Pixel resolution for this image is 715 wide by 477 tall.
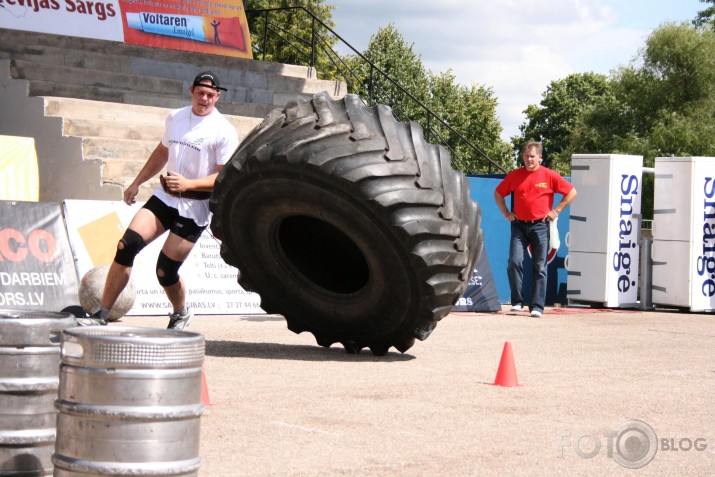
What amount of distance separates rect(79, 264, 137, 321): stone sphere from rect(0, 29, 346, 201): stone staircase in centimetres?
444

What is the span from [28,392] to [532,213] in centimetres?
992

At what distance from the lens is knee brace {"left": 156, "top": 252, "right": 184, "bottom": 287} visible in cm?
857

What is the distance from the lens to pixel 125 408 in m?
3.75

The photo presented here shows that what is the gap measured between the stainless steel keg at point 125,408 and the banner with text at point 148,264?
733 cm

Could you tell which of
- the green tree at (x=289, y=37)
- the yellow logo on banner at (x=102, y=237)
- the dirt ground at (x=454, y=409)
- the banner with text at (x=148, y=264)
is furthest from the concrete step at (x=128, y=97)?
the green tree at (x=289, y=37)

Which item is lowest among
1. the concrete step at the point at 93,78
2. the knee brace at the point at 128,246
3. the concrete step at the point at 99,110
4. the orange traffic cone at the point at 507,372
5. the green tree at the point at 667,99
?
the orange traffic cone at the point at 507,372

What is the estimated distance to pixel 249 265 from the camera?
28.9 ft

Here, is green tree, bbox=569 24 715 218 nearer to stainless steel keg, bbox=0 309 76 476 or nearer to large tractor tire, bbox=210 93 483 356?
large tractor tire, bbox=210 93 483 356

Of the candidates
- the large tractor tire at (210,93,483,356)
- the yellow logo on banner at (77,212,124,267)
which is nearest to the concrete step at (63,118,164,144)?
the yellow logo on banner at (77,212,124,267)

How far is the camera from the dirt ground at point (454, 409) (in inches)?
203

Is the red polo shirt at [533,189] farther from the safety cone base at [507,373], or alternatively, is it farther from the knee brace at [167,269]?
the safety cone base at [507,373]

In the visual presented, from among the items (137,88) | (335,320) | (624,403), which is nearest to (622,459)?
(624,403)

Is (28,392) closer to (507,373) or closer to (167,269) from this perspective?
(507,373)

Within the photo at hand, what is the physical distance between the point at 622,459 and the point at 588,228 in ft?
33.9
